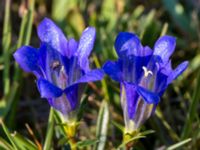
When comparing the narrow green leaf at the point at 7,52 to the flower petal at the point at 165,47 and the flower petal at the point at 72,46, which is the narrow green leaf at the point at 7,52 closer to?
the flower petal at the point at 72,46

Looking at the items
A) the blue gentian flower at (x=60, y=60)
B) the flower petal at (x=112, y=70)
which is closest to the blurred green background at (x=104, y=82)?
the blue gentian flower at (x=60, y=60)

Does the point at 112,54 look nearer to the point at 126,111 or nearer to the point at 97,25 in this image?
the point at 97,25

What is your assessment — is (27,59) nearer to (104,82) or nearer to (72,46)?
(72,46)

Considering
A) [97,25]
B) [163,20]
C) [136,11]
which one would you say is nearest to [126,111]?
[97,25]

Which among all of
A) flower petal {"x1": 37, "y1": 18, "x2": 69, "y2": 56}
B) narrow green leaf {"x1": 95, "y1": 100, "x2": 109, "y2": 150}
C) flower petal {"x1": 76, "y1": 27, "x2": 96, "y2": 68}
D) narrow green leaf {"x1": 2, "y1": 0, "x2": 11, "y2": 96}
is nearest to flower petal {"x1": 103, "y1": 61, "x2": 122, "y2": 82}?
flower petal {"x1": 76, "y1": 27, "x2": 96, "y2": 68}

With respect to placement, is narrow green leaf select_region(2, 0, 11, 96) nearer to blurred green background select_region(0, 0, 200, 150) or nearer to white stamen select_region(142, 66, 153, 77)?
blurred green background select_region(0, 0, 200, 150)

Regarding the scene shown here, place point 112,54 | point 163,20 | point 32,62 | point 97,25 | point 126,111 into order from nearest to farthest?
point 32,62
point 126,111
point 112,54
point 97,25
point 163,20

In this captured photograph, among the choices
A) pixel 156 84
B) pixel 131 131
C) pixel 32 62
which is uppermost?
pixel 32 62
